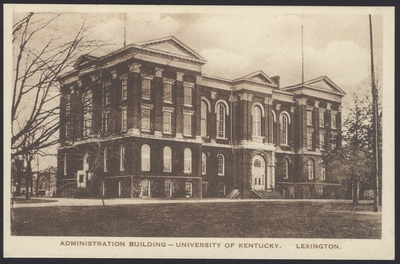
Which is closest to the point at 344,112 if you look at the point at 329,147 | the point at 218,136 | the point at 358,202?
the point at 329,147

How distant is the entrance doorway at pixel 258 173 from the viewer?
15.0m

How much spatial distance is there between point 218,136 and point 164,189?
7.44 feet

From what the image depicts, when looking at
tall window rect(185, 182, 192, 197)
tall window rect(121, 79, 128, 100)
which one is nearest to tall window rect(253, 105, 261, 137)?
tall window rect(185, 182, 192, 197)

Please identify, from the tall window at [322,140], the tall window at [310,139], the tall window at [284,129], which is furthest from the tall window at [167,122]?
the tall window at [322,140]

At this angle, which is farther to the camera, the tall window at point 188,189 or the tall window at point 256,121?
the tall window at point 256,121

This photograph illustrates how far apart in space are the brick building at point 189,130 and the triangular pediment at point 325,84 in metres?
0.05

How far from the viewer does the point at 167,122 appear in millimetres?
14930

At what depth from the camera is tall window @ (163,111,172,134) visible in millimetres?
14688

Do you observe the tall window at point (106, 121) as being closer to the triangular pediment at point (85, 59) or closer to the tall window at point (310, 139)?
the triangular pediment at point (85, 59)

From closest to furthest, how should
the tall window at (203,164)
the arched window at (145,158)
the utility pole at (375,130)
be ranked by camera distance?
the utility pole at (375,130)
the arched window at (145,158)
the tall window at (203,164)

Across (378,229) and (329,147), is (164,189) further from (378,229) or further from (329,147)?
(378,229)

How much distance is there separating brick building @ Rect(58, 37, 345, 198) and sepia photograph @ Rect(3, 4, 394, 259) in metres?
0.05

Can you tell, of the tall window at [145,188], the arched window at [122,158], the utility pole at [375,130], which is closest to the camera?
the utility pole at [375,130]

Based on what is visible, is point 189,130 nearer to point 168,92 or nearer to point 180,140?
point 180,140
